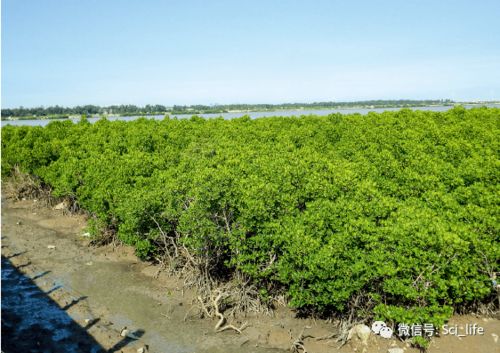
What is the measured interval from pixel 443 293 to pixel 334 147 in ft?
44.1

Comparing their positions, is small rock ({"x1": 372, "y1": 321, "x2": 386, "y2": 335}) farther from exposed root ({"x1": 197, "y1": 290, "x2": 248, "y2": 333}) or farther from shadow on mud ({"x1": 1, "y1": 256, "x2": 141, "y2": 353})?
shadow on mud ({"x1": 1, "y1": 256, "x2": 141, "y2": 353})

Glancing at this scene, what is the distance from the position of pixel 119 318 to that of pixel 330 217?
8.19 meters

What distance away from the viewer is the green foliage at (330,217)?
11.3 m

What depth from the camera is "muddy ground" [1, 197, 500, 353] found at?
12500mm

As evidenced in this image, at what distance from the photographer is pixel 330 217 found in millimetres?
12344

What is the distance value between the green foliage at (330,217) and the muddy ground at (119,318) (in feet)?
3.48

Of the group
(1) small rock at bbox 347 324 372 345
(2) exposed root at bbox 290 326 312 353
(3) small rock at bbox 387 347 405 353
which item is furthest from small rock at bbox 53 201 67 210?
(3) small rock at bbox 387 347 405 353

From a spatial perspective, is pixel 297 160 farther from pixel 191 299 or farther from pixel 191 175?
pixel 191 299

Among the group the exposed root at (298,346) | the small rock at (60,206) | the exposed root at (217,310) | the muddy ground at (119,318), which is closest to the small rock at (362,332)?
the muddy ground at (119,318)

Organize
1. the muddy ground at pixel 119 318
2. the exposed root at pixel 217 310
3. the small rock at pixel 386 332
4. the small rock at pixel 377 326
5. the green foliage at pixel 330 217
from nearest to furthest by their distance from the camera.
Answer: the green foliage at pixel 330 217
the small rock at pixel 386 332
the small rock at pixel 377 326
the muddy ground at pixel 119 318
the exposed root at pixel 217 310

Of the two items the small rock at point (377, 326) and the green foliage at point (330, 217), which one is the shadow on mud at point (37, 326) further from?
the small rock at point (377, 326)

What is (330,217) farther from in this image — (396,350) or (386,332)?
(396,350)

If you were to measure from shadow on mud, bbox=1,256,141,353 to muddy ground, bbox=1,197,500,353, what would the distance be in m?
0.03

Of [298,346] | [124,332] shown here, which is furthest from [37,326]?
[298,346]
